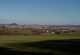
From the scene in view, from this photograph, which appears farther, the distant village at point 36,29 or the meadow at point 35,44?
the distant village at point 36,29

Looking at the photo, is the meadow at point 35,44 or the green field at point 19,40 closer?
the meadow at point 35,44

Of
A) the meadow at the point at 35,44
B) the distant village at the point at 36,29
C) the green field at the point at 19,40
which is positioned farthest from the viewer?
the distant village at the point at 36,29

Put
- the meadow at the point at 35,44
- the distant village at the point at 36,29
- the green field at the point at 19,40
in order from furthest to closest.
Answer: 1. the distant village at the point at 36,29
2. the green field at the point at 19,40
3. the meadow at the point at 35,44

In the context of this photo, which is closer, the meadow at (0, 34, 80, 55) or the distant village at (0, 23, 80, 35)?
the meadow at (0, 34, 80, 55)

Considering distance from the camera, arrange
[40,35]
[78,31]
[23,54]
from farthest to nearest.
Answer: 1. [40,35]
2. [78,31]
3. [23,54]

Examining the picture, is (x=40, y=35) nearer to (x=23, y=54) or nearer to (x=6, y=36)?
(x=6, y=36)

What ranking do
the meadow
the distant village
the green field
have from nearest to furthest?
the meadow
the green field
the distant village

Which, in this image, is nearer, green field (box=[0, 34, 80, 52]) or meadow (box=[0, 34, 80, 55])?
meadow (box=[0, 34, 80, 55])

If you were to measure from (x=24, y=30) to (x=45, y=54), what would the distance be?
6.65m

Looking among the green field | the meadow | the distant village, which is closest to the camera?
the meadow

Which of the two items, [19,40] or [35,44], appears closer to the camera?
[35,44]

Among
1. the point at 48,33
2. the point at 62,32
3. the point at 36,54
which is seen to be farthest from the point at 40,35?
the point at 36,54

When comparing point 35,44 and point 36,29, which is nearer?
point 35,44

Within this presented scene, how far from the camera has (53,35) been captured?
12.2 meters
